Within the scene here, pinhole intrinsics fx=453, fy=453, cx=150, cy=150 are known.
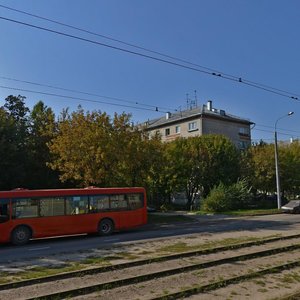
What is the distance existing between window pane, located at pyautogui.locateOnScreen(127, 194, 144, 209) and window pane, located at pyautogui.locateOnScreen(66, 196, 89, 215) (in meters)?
2.75

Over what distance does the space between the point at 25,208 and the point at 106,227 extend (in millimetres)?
4645

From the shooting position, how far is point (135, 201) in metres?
Answer: 24.8

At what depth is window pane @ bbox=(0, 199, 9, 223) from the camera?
19.9 meters

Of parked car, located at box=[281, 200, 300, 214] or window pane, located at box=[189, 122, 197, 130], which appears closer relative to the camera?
parked car, located at box=[281, 200, 300, 214]

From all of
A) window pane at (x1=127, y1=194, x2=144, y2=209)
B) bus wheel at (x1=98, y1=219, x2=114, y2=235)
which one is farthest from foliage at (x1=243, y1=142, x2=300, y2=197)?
bus wheel at (x1=98, y1=219, x2=114, y2=235)

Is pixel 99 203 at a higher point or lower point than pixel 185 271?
higher

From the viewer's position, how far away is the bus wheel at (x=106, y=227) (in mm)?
23094

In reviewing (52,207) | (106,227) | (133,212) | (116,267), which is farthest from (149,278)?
(133,212)

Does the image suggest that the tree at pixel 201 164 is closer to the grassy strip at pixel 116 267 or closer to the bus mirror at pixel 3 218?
the bus mirror at pixel 3 218

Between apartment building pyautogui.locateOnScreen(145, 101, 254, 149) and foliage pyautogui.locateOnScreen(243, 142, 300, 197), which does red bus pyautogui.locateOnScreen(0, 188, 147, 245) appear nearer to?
foliage pyautogui.locateOnScreen(243, 142, 300, 197)

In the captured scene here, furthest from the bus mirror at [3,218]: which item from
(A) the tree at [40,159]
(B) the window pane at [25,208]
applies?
(A) the tree at [40,159]

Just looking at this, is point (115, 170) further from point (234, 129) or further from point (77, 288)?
point (234, 129)

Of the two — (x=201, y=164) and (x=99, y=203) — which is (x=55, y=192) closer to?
(x=99, y=203)

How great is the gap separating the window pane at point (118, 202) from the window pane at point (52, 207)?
9.79 ft
